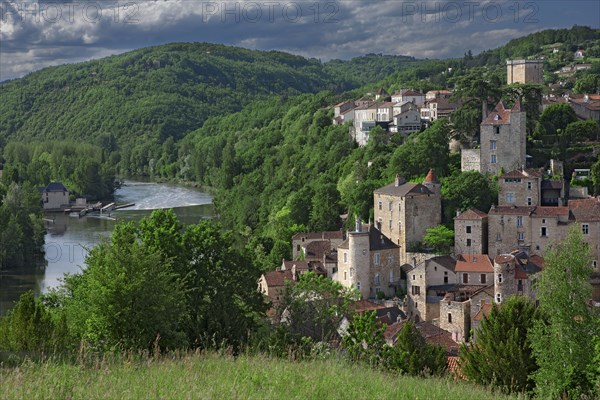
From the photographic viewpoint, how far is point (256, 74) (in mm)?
178250

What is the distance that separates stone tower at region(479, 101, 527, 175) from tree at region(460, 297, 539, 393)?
21.1 metres

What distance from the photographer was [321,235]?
1775 inches

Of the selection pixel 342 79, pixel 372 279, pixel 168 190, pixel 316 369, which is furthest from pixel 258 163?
pixel 342 79

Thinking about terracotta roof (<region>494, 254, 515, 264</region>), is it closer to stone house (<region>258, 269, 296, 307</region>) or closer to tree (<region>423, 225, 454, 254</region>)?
tree (<region>423, 225, 454, 254</region>)

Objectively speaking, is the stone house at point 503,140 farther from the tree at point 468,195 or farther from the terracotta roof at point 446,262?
the terracotta roof at point 446,262

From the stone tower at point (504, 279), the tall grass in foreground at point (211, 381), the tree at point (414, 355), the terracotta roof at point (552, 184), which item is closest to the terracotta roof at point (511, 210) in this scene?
the terracotta roof at point (552, 184)

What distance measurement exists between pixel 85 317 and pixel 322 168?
160ft

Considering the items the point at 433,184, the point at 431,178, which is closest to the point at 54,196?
the point at 431,178

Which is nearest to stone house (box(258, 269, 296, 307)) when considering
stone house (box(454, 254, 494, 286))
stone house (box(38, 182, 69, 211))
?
stone house (box(454, 254, 494, 286))

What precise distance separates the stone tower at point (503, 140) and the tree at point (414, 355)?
20394 mm

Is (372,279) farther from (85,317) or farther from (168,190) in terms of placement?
(168,190)

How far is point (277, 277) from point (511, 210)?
1105 cm

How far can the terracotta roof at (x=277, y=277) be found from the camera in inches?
1451

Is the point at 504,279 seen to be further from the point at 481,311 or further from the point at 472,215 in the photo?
the point at 472,215
